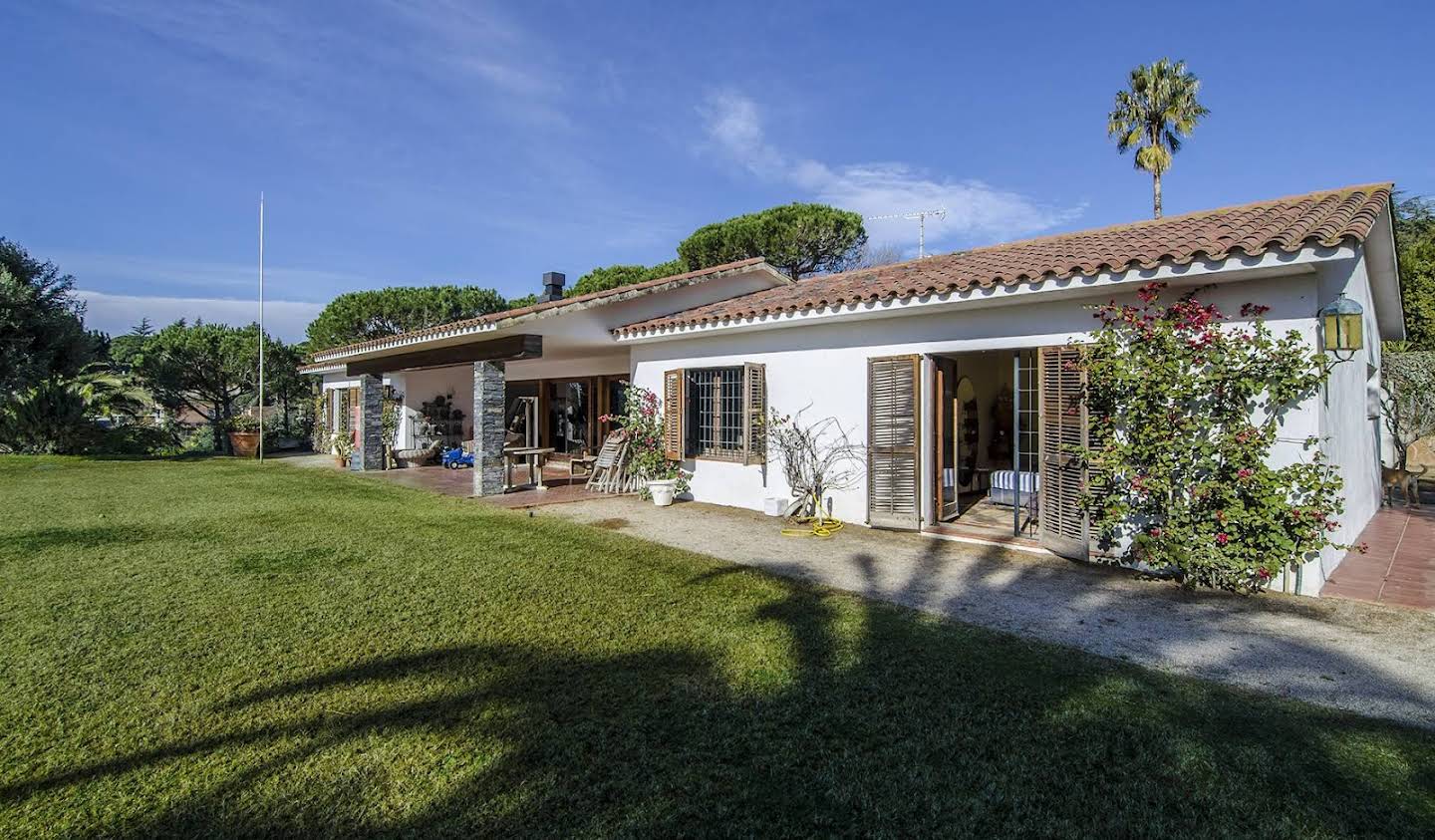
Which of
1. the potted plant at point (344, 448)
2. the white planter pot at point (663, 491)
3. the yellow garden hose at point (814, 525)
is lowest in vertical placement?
the yellow garden hose at point (814, 525)

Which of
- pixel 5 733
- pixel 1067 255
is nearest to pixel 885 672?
pixel 5 733

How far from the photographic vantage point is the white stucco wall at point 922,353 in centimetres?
573

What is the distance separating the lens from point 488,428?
11891 millimetres

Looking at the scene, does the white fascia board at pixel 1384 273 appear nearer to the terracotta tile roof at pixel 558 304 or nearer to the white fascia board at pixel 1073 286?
the white fascia board at pixel 1073 286

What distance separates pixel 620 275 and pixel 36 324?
17624 mm

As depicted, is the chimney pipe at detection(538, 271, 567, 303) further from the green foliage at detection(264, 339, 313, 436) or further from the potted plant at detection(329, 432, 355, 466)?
the green foliage at detection(264, 339, 313, 436)

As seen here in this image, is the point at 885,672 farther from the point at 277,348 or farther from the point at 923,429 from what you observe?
the point at 277,348

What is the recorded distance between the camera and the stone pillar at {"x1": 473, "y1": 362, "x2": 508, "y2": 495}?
11695 millimetres

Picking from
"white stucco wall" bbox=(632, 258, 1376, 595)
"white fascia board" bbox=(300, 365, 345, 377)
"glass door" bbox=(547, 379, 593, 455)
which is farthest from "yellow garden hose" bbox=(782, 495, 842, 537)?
"white fascia board" bbox=(300, 365, 345, 377)

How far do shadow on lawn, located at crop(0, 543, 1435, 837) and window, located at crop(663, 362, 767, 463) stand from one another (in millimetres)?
5884

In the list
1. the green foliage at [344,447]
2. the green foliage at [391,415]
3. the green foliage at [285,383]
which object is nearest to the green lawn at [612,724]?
the green foliage at [391,415]

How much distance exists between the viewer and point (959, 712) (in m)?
3.38

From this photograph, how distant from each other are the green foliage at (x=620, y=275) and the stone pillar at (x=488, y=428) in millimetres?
13343

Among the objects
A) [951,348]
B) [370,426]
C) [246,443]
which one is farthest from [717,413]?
[246,443]
